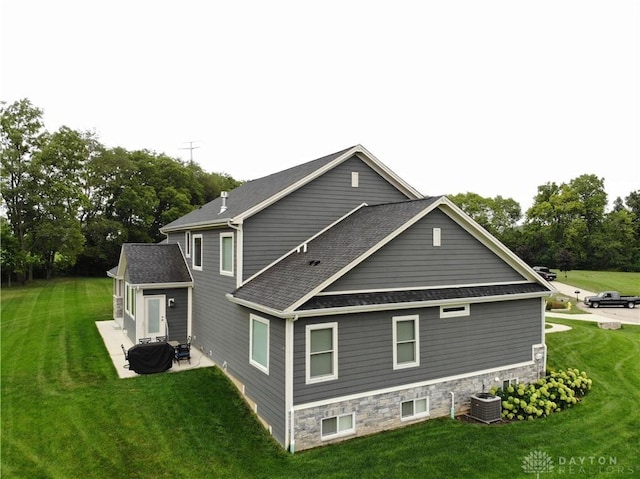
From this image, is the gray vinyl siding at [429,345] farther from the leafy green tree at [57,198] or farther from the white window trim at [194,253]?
the leafy green tree at [57,198]

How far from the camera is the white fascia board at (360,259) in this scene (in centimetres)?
923

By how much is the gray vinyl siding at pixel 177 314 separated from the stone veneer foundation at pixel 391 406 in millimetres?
8497

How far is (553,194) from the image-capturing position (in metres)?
56.1

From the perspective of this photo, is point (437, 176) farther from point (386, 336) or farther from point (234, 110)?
point (386, 336)

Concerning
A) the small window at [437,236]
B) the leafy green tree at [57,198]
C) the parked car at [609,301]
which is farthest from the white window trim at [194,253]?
the parked car at [609,301]

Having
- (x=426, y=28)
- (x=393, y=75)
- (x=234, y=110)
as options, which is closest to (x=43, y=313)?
(x=234, y=110)

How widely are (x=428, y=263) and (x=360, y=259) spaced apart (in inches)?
87.8

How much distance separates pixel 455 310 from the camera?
1147cm

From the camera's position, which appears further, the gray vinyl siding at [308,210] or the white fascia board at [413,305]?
the gray vinyl siding at [308,210]

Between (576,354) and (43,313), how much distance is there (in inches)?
1023

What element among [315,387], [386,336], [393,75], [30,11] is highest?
[393,75]

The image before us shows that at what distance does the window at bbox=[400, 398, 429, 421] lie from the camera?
1062 centimetres

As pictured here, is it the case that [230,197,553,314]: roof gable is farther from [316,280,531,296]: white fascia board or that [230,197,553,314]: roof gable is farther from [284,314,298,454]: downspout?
[284,314,298,454]: downspout

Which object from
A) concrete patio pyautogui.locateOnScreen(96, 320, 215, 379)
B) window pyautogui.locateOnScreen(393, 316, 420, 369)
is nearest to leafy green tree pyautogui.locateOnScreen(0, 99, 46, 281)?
concrete patio pyautogui.locateOnScreen(96, 320, 215, 379)
